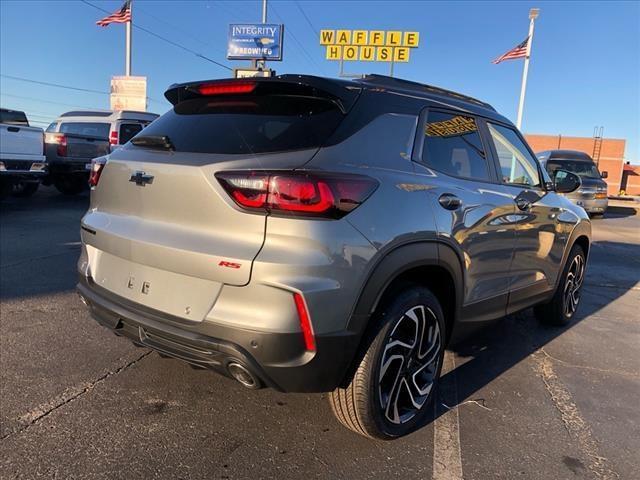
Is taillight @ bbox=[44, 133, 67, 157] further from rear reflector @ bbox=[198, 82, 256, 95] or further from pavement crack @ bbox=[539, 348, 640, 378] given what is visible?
pavement crack @ bbox=[539, 348, 640, 378]

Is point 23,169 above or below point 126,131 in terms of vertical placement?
below

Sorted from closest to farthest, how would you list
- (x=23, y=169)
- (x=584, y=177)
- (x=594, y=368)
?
(x=594, y=368), (x=23, y=169), (x=584, y=177)

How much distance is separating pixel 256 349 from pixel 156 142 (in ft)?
4.19

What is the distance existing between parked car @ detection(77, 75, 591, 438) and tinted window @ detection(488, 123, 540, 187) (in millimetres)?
486

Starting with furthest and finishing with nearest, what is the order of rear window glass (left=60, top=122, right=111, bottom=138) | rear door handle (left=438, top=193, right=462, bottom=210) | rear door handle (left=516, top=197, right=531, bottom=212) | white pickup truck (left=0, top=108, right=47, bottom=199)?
rear window glass (left=60, top=122, right=111, bottom=138) → white pickup truck (left=0, top=108, right=47, bottom=199) → rear door handle (left=516, top=197, right=531, bottom=212) → rear door handle (left=438, top=193, right=462, bottom=210)

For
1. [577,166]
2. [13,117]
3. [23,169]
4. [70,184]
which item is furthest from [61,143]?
[577,166]

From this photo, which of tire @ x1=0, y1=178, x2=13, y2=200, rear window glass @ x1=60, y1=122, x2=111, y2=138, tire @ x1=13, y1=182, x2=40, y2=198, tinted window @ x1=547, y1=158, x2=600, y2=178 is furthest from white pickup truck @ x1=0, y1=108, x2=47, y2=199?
tinted window @ x1=547, y1=158, x2=600, y2=178

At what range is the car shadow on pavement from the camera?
11.6ft

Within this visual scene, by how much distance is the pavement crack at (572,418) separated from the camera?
2.73 m

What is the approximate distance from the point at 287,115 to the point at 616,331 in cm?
425

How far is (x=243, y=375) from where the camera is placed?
2.37m

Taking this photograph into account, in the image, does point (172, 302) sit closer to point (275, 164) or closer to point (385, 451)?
point (275, 164)

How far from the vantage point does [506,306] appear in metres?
3.73

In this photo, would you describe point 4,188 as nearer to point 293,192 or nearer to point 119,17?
point 293,192
